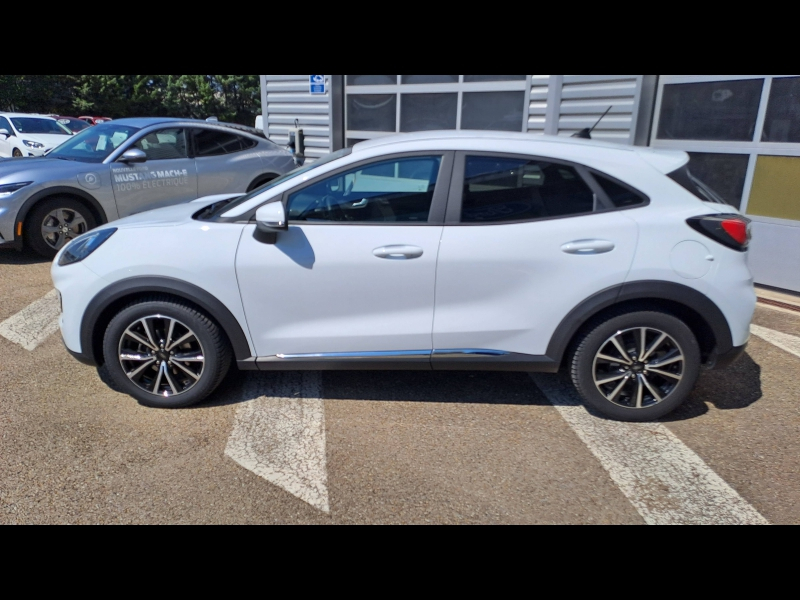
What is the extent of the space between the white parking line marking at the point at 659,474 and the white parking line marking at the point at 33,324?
389 cm

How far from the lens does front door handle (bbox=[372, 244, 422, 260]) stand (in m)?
3.14

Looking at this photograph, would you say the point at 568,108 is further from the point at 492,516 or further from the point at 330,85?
the point at 492,516

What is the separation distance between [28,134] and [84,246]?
12711 millimetres

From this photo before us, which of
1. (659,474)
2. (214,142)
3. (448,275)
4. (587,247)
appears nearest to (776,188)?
(587,247)


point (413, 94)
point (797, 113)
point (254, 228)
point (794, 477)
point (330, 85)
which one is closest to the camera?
point (794, 477)

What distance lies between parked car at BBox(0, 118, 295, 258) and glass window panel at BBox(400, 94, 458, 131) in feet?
8.21

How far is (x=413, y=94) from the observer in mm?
9117

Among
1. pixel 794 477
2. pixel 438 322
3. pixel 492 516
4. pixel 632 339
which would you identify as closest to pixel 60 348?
pixel 438 322

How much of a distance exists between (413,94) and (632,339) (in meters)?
6.95

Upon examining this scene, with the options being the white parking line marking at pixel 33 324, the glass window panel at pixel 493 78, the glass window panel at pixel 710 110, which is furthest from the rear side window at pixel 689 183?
the glass window panel at pixel 493 78

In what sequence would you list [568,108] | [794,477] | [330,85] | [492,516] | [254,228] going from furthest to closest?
[330,85] < [568,108] < [254,228] < [794,477] < [492,516]

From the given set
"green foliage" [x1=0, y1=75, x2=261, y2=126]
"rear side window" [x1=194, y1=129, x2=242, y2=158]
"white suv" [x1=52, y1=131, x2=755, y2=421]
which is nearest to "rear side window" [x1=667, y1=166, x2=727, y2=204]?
"white suv" [x1=52, y1=131, x2=755, y2=421]

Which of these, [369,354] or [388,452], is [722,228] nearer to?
[369,354]

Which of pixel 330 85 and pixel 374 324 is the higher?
pixel 330 85
